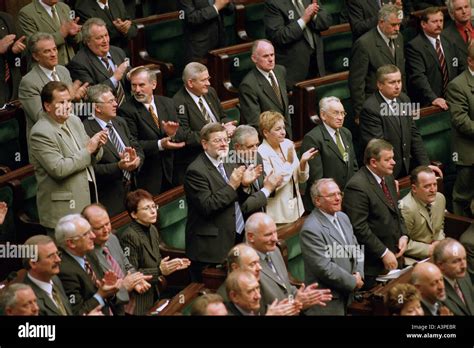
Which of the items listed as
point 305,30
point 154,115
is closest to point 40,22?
point 154,115

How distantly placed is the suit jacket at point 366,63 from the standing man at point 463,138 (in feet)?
1.34

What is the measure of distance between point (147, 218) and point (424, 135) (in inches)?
86.9

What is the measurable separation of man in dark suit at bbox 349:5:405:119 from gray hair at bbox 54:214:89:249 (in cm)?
239

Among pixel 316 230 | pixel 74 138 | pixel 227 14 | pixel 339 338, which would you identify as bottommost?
pixel 339 338

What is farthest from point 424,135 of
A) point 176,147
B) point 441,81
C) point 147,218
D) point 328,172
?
point 147,218

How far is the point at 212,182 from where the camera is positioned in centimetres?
619

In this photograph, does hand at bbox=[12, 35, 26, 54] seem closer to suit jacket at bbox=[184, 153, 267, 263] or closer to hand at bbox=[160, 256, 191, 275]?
suit jacket at bbox=[184, 153, 267, 263]

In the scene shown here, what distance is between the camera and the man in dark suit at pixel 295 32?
7.66 metres

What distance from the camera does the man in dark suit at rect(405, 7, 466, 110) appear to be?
7.75 m

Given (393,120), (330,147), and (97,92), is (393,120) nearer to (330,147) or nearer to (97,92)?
(330,147)

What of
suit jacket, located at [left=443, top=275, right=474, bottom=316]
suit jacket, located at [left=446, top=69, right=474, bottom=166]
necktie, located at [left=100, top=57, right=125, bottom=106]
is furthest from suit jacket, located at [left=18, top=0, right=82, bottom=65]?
suit jacket, located at [left=443, top=275, right=474, bottom=316]

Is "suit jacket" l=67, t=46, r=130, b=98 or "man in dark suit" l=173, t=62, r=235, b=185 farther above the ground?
"suit jacket" l=67, t=46, r=130, b=98

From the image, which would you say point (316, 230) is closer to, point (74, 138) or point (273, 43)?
point (74, 138)

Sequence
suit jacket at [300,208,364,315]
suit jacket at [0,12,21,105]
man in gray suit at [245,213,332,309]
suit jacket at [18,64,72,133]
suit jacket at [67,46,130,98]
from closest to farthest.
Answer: man in gray suit at [245,213,332,309] → suit jacket at [300,208,364,315] → suit jacket at [18,64,72,133] → suit jacket at [67,46,130,98] → suit jacket at [0,12,21,105]
